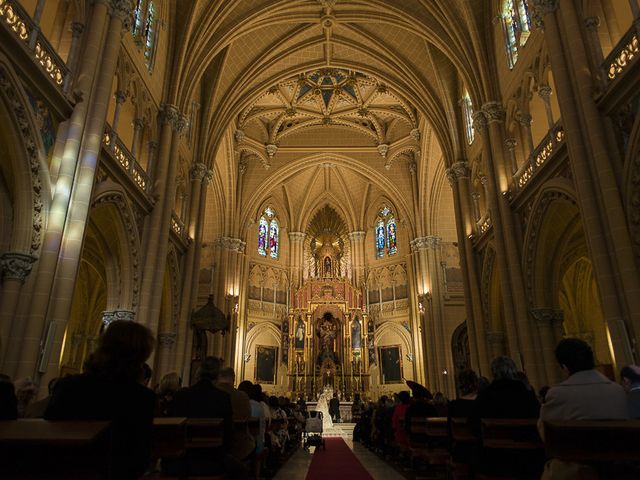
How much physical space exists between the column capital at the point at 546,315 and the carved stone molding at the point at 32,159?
12.3 metres

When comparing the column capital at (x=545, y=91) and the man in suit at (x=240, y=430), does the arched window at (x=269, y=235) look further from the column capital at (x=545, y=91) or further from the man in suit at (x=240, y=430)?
the man in suit at (x=240, y=430)

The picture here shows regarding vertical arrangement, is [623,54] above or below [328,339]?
above

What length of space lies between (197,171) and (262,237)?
13.3m

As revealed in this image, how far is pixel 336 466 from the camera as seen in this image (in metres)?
10.2

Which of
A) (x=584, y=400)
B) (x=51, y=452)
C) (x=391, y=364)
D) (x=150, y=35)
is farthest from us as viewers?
(x=391, y=364)

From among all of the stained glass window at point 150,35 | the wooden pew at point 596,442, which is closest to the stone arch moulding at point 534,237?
the wooden pew at point 596,442

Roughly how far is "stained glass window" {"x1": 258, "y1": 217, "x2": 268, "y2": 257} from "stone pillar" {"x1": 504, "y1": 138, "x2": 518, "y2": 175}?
19930 millimetres

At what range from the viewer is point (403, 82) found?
2281 centimetres

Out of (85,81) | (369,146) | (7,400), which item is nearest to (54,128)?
(85,81)

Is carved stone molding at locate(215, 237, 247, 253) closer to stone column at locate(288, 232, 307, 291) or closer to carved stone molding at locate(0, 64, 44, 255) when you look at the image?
stone column at locate(288, 232, 307, 291)

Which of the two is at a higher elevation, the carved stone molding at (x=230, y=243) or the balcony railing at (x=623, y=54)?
the carved stone molding at (x=230, y=243)

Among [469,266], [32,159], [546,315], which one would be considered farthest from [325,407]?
[32,159]

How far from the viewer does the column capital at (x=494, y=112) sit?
1605 centimetres

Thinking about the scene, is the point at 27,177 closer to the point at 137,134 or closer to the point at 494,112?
the point at 137,134
